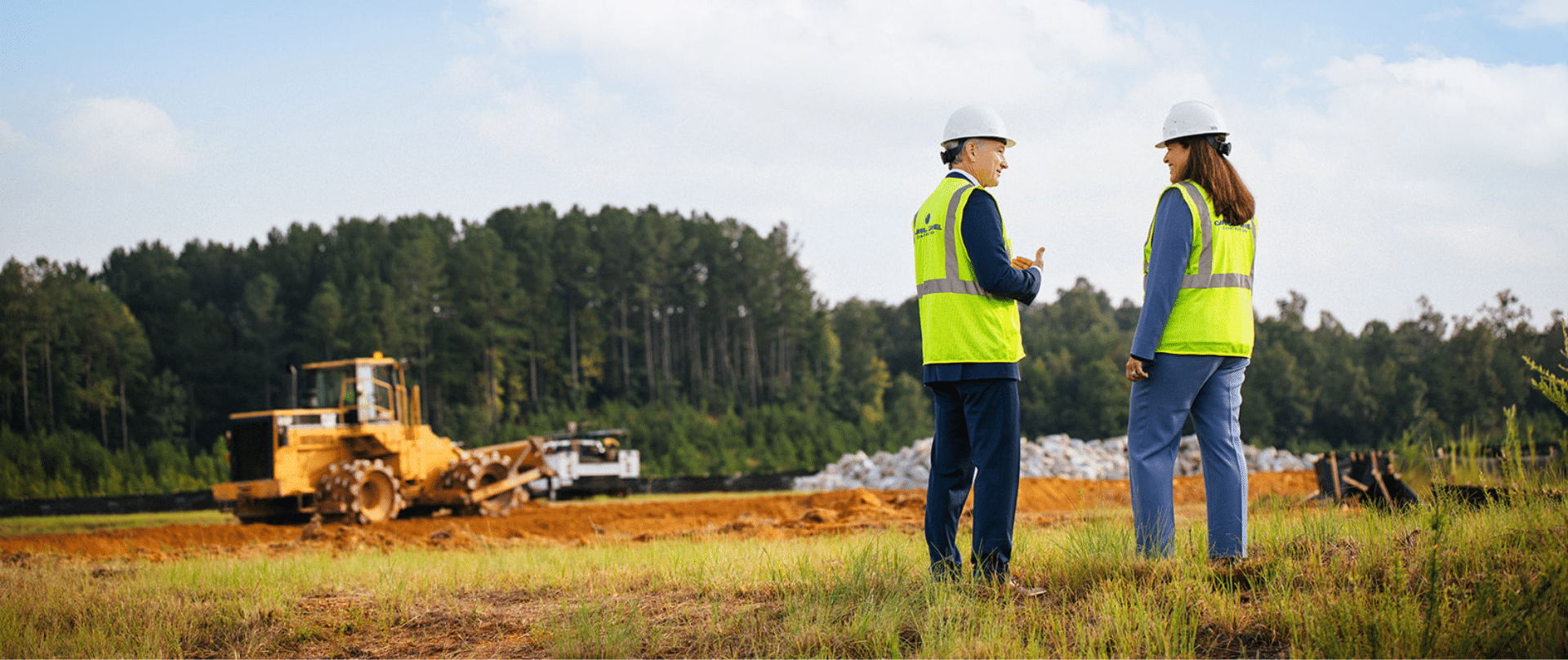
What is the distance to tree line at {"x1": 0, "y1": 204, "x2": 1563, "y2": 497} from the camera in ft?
131

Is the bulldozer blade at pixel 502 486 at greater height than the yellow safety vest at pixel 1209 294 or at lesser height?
lesser

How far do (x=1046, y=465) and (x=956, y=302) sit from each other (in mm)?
19550

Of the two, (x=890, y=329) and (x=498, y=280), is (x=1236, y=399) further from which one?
(x=890, y=329)

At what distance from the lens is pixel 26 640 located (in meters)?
4.20

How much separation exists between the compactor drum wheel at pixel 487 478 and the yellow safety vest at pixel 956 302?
1250 cm

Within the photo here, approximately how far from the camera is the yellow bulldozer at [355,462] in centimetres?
1361

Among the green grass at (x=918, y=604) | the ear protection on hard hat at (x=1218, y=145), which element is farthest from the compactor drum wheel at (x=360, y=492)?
the ear protection on hard hat at (x=1218, y=145)

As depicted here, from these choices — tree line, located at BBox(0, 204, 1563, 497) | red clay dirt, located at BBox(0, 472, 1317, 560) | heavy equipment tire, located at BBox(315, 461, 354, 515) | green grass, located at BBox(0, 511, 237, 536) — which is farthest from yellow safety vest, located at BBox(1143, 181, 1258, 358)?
tree line, located at BBox(0, 204, 1563, 497)

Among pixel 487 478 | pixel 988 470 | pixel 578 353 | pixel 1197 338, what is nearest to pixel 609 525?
pixel 487 478

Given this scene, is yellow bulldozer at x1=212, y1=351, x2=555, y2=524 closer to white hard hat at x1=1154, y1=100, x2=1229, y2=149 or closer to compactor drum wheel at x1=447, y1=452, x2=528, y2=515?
compactor drum wheel at x1=447, y1=452, x2=528, y2=515

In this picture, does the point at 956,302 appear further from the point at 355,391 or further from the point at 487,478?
the point at 487,478

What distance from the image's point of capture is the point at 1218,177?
4.00 meters

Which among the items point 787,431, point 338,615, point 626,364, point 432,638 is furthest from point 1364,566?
point 626,364

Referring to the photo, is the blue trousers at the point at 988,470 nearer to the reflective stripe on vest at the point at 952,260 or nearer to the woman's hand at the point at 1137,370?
the reflective stripe on vest at the point at 952,260
